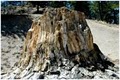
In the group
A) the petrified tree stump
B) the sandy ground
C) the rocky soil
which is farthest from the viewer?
the sandy ground

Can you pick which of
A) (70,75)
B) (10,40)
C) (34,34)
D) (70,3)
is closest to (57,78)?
(70,75)

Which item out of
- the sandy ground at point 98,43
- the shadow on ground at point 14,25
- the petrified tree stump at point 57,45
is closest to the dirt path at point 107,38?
the sandy ground at point 98,43

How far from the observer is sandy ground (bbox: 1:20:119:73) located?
1161 cm

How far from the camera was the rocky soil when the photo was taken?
212 inches

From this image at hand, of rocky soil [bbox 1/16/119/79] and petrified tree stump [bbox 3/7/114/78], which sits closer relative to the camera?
rocky soil [bbox 1/16/119/79]

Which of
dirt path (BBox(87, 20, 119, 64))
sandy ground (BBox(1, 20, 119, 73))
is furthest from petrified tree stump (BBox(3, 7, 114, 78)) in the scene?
dirt path (BBox(87, 20, 119, 64))

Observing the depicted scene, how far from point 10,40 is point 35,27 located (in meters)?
8.12

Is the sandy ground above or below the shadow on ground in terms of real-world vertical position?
below

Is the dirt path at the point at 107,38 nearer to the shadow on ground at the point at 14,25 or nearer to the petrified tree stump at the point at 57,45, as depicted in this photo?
the shadow on ground at the point at 14,25

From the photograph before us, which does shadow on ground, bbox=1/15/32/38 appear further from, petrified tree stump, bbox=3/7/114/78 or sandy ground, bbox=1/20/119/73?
petrified tree stump, bbox=3/7/114/78

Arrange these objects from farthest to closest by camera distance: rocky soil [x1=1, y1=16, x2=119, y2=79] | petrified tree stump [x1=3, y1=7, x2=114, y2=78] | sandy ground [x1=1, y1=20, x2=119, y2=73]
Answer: sandy ground [x1=1, y1=20, x2=119, y2=73], petrified tree stump [x1=3, y1=7, x2=114, y2=78], rocky soil [x1=1, y1=16, x2=119, y2=79]

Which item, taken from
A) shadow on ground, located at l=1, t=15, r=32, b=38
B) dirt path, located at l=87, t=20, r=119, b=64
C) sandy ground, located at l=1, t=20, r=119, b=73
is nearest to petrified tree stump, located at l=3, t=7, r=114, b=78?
sandy ground, located at l=1, t=20, r=119, b=73

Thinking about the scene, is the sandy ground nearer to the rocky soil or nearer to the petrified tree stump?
the rocky soil

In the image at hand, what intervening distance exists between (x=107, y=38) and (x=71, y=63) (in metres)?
9.93
